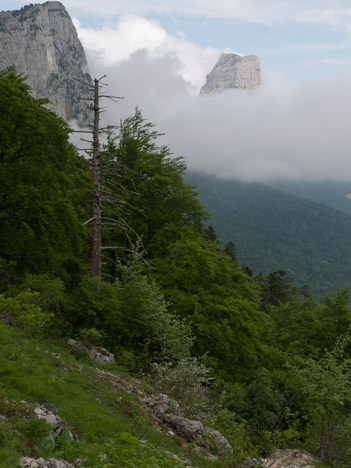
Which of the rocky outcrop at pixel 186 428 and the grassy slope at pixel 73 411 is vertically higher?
the grassy slope at pixel 73 411

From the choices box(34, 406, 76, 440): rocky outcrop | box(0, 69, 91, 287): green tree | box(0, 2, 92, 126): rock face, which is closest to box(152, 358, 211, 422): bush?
box(34, 406, 76, 440): rocky outcrop

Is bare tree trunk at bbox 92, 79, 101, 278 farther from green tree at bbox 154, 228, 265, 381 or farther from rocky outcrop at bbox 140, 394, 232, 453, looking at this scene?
rocky outcrop at bbox 140, 394, 232, 453

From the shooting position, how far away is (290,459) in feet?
49.1

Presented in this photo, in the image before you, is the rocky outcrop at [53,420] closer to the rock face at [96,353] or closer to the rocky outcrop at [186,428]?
the rocky outcrop at [186,428]

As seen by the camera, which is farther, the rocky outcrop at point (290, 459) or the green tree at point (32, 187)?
the green tree at point (32, 187)

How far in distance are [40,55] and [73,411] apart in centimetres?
20374

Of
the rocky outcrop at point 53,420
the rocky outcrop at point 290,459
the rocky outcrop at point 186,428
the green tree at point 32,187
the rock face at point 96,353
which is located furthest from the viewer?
the green tree at point 32,187

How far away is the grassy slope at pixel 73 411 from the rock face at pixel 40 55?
532 ft

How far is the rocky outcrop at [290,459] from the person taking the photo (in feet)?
45.5

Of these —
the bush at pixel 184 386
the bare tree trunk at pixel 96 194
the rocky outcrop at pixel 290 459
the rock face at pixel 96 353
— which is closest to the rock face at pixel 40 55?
the bare tree trunk at pixel 96 194

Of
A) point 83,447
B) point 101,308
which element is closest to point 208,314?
point 101,308

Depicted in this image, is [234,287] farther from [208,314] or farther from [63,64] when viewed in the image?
[63,64]

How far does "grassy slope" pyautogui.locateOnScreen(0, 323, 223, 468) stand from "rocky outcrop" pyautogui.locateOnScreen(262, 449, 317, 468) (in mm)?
5538

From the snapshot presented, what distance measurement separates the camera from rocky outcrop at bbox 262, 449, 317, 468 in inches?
546
